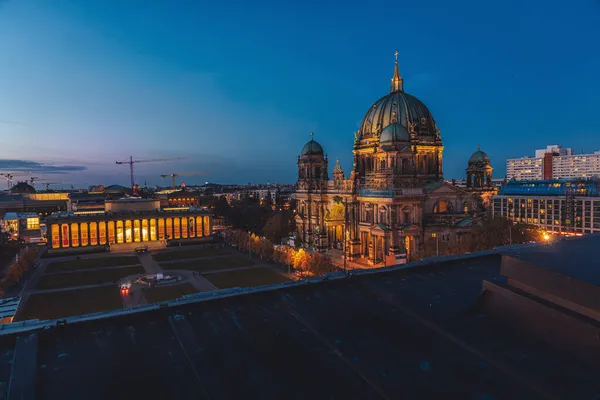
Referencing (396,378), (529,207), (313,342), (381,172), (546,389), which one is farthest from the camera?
(529,207)

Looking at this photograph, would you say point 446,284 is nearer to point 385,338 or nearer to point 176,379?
point 385,338

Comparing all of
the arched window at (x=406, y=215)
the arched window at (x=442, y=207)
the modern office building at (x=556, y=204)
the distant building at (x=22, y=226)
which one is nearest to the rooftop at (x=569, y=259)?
the arched window at (x=406, y=215)

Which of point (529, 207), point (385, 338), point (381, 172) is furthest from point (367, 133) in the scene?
point (385, 338)

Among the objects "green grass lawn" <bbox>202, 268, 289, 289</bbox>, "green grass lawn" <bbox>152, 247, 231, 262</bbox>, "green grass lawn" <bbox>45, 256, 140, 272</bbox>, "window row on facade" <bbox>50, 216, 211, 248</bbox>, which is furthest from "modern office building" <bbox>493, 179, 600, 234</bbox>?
"green grass lawn" <bbox>45, 256, 140, 272</bbox>

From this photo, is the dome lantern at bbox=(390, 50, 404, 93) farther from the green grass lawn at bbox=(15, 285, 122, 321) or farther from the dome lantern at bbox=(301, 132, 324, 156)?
the green grass lawn at bbox=(15, 285, 122, 321)

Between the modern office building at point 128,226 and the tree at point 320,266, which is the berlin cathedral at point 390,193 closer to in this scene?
the tree at point 320,266
